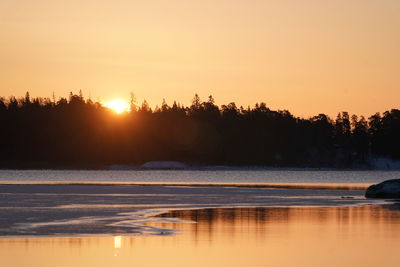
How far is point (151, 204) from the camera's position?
53.7m

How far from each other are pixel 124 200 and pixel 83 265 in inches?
1208

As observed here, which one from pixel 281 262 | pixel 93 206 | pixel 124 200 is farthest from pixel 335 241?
pixel 124 200

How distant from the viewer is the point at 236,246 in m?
32.1

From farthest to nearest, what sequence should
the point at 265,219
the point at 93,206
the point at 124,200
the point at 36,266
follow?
the point at 124,200 → the point at 93,206 → the point at 265,219 → the point at 36,266

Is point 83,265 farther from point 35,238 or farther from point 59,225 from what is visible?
point 59,225

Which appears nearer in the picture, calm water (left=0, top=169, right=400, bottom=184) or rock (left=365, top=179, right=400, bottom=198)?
rock (left=365, top=179, right=400, bottom=198)

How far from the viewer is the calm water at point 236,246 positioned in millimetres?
28203

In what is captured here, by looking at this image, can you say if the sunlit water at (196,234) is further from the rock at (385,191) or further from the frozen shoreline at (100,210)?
the rock at (385,191)

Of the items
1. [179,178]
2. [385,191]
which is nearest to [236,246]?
[385,191]

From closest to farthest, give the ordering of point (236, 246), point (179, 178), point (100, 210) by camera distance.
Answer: point (236, 246), point (100, 210), point (179, 178)

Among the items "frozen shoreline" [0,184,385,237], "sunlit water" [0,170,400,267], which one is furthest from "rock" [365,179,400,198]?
"sunlit water" [0,170,400,267]

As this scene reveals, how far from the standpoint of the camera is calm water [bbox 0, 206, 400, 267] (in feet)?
92.5

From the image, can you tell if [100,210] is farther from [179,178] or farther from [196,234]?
[179,178]

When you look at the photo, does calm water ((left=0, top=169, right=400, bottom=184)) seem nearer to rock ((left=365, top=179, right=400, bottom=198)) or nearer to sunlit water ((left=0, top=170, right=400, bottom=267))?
rock ((left=365, top=179, right=400, bottom=198))
